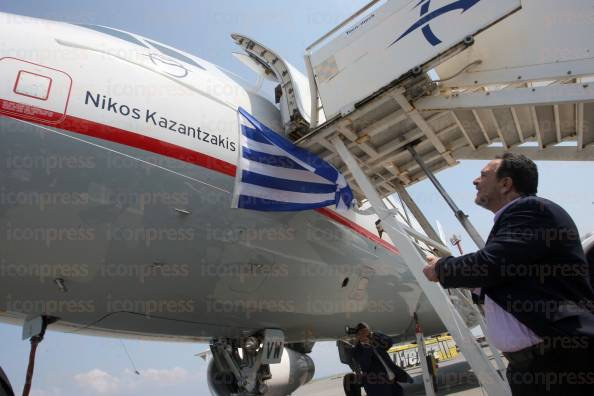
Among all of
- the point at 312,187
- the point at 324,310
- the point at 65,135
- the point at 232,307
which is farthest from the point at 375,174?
the point at 65,135

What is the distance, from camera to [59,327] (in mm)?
4402

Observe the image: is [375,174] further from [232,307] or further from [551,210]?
[551,210]

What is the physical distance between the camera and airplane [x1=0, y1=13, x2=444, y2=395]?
342 cm

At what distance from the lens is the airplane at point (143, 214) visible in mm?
3420

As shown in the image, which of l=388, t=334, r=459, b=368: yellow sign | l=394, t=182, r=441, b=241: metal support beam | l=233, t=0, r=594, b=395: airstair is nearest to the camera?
l=233, t=0, r=594, b=395: airstair

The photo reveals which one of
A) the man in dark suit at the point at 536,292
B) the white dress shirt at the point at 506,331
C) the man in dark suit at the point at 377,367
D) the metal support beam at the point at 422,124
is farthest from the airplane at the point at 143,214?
the white dress shirt at the point at 506,331

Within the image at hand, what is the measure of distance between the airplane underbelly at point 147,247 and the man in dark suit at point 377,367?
657mm

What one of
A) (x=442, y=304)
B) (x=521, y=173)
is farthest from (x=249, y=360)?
(x=521, y=173)

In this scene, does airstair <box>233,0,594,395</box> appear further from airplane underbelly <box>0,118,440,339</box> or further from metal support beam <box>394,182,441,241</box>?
airplane underbelly <box>0,118,440,339</box>

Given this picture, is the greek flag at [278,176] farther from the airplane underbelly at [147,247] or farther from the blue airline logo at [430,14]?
the blue airline logo at [430,14]

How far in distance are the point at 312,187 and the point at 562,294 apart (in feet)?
11.6

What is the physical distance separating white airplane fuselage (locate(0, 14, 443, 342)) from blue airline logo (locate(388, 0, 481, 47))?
2023 mm

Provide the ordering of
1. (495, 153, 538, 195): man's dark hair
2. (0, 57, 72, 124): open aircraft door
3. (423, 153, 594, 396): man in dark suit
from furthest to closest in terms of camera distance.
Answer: (0, 57, 72, 124): open aircraft door < (495, 153, 538, 195): man's dark hair < (423, 153, 594, 396): man in dark suit

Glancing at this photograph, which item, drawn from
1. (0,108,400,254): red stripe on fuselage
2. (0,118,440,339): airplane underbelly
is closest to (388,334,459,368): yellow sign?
(0,118,440,339): airplane underbelly
